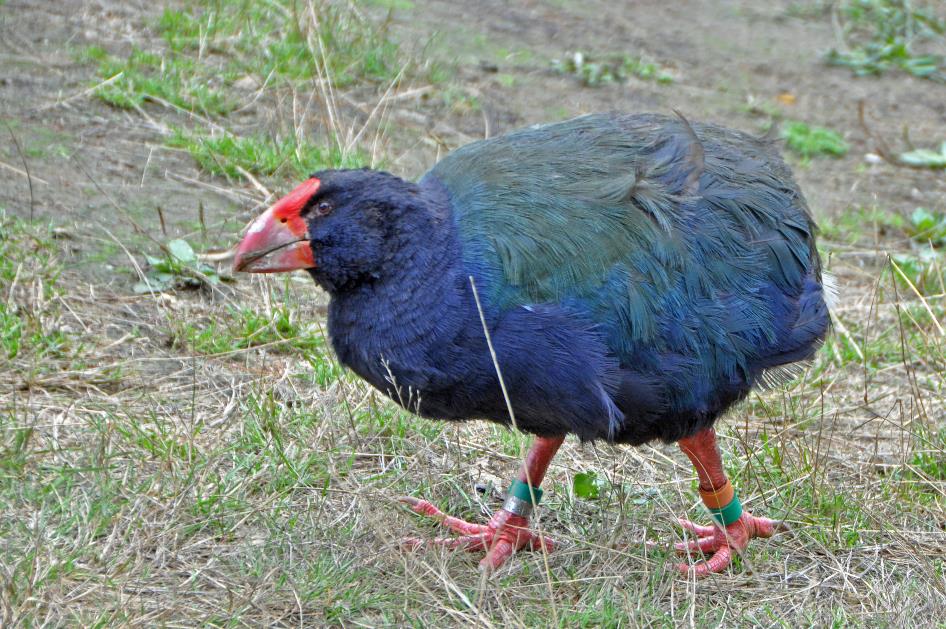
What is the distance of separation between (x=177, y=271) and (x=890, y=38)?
4810 millimetres

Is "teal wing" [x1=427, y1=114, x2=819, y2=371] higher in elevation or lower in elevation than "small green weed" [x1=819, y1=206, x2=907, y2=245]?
higher

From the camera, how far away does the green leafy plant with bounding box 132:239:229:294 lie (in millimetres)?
3463

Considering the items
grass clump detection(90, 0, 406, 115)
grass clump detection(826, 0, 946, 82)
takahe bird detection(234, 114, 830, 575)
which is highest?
takahe bird detection(234, 114, 830, 575)

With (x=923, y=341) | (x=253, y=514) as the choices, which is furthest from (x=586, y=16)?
(x=253, y=514)

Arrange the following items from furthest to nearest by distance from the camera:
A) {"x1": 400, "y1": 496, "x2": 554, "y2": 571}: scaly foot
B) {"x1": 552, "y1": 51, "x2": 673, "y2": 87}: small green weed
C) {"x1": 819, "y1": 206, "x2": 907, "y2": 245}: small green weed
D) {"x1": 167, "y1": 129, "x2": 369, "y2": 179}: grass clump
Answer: {"x1": 552, "y1": 51, "x2": 673, "y2": 87}: small green weed
{"x1": 819, "y1": 206, "x2": 907, "y2": 245}: small green weed
{"x1": 167, "y1": 129, "x2": 369, "y2": 179}: grass clump
{"x1": 400, "y1": 496, "x2": 554, "y2": 571}: scaly foot

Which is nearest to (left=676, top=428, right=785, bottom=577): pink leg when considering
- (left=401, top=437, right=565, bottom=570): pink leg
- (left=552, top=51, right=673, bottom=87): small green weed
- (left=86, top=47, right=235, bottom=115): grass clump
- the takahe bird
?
the takahe bird

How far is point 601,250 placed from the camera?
2.37 metres

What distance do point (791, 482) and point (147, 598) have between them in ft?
5.06

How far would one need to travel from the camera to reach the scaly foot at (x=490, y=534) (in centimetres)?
267

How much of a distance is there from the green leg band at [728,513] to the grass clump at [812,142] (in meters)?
2.87

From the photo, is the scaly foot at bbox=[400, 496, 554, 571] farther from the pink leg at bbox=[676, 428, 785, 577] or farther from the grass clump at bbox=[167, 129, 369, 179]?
the grass clump at bbox=[167, 129, 369, 179]

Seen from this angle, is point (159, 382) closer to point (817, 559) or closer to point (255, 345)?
point (255, 345)

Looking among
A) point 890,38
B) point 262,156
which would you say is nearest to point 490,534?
point 262,156

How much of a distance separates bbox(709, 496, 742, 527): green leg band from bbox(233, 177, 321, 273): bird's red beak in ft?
3.65
